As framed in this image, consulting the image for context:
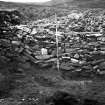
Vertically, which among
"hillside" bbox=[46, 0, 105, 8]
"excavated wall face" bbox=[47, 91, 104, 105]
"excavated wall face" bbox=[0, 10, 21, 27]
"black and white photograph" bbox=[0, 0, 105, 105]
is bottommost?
"excavated wall face" bbox=[47, 91, 104, 105]

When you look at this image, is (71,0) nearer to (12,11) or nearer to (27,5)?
(27,5)

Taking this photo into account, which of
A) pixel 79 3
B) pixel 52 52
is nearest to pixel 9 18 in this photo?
pixel 52 52

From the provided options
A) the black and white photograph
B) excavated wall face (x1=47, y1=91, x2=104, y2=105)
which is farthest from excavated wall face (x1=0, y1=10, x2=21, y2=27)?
excavated wall face (x1=47, y1=91, x2=104, y2=105)

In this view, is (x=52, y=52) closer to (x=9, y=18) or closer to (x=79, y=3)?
(x=9, y=18)

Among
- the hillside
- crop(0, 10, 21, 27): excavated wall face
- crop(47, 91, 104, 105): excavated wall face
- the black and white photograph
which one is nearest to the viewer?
crop(47, 91, 104, 105): excavated wall face

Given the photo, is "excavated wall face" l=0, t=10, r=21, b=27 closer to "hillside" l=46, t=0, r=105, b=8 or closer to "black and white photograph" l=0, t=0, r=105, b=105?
"black and white photograph" l=0, t=0, r=105, b=105

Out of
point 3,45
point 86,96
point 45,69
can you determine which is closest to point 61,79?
point 45,69

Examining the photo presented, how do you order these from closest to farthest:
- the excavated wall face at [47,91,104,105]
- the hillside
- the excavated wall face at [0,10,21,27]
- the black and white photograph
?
the excavated wall face at [47,91,104,105]
the black and white photograph
the excavated wall face at [0,10,21,27]
the hillside

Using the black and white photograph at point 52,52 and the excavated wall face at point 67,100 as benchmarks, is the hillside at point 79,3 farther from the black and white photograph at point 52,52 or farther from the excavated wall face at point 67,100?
the excavated wall face at point 67,100
